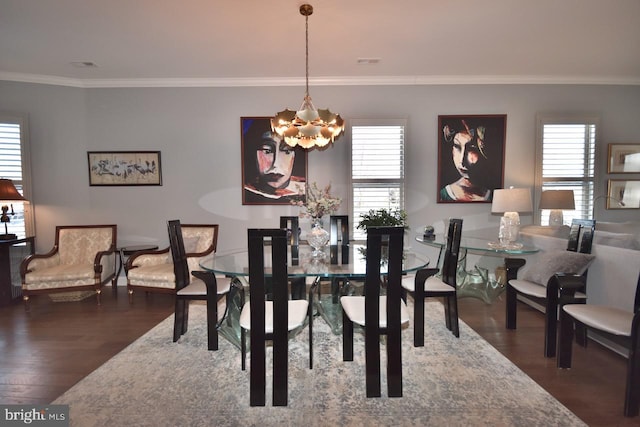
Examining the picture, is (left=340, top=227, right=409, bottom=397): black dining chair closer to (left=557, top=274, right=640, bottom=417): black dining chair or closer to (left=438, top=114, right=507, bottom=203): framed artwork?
(left=557, top=274, right=640, bottom=417): black dining chair

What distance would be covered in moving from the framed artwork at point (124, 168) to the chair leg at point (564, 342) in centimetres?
486

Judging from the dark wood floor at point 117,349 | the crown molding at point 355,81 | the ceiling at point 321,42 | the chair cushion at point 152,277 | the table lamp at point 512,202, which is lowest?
the dark wood floor at point 117,349

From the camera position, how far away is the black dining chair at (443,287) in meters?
2.49

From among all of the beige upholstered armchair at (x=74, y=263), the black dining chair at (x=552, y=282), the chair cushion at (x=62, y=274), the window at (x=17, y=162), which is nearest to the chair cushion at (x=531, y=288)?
the black dining chair at (x=552, y=282)

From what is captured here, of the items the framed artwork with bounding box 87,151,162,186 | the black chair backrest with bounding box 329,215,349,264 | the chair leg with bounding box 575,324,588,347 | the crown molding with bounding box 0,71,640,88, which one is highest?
the crown molding with bounding box 0,71,640,88

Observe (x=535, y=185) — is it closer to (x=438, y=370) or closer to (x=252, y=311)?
(x=438, y=370)

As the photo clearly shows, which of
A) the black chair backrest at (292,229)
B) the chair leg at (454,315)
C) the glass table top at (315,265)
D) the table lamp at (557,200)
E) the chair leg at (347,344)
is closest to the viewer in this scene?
the glass table top at (315,265)

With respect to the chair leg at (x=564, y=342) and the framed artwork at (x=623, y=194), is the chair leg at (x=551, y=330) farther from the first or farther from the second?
the framed artwork at (x=623, y=194)

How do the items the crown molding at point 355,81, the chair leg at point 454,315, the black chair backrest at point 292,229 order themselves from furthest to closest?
the crown molding at point 355,81
the black chair backrest at point 292,229
the chair leg at point 454,315

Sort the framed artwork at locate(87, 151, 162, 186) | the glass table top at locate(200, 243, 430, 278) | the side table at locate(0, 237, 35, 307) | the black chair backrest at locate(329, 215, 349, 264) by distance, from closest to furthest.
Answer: the glass table top at locate(200, 243, 430, 278) → the black chair backrest at locate(329, 215, 349, 264) → the side table at locate(0, 237, 35, 307) → the framed artwork at locate(87, 151, 162, 186)

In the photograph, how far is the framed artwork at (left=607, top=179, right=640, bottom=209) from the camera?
14.2 feet

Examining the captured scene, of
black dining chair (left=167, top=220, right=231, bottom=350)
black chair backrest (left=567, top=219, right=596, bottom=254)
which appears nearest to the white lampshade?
black chair backrest (left=567, top=219, right=596, bottom=254)

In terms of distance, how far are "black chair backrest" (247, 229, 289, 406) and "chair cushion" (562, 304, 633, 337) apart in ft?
6.51

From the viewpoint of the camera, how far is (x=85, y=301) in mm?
3801
